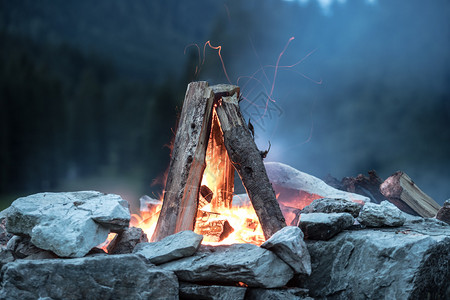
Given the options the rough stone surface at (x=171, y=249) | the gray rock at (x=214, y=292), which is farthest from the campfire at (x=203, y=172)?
the gray rock at (x=214, y=292)

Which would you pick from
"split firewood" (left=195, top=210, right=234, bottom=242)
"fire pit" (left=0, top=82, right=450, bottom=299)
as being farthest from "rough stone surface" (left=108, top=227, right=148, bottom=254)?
"split firewood" (left=195, top=210, right=234, bottom=242)

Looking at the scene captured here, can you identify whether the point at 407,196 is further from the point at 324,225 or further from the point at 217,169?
the point at 217,169

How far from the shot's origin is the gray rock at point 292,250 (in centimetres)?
232

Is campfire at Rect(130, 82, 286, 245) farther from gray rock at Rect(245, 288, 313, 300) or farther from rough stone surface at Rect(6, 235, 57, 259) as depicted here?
rough stone surface at Rect(6, 235, 57, 259)

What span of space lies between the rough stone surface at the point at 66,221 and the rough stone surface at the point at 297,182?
8.99 ft

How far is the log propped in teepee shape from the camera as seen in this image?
315 cm

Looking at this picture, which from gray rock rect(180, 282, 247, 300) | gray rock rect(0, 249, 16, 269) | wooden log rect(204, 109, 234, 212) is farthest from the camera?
wooden log rect(204, 109, 234, 212)

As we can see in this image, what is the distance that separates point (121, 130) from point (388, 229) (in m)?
3.85

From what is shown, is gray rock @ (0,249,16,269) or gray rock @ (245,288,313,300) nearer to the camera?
gray rock @ (245,288,313,300)

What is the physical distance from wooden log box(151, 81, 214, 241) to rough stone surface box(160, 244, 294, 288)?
736mm

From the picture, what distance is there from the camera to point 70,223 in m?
2.45

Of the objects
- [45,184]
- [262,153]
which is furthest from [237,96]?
[45,184]

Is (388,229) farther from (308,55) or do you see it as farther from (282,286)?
(308,55)

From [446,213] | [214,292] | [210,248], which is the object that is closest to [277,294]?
[214,292]
